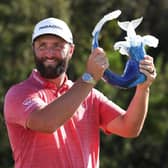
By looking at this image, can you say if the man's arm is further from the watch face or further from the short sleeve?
the short sleeve

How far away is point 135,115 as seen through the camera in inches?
213

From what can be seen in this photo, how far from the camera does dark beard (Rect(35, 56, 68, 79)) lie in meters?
5.15

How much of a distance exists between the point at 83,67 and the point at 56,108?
1707 centimetres

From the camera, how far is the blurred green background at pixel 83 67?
21344 mm

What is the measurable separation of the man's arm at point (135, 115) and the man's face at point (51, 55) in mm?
469

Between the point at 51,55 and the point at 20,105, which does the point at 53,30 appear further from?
the point at 20,105

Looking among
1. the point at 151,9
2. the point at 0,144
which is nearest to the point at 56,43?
the point at 0,144

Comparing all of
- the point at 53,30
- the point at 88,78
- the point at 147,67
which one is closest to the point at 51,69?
the point at 53,30

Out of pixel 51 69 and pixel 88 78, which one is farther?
pixel 51 69

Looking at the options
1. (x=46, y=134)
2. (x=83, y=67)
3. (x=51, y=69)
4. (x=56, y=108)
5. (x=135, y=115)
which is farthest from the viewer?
(x=83, y=67)

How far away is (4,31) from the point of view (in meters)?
24.2

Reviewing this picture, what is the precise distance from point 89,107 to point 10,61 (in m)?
18.3

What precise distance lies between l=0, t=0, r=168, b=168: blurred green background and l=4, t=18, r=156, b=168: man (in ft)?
42.7

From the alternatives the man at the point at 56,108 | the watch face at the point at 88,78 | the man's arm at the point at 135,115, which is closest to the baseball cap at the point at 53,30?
the man at the point at 56,108
